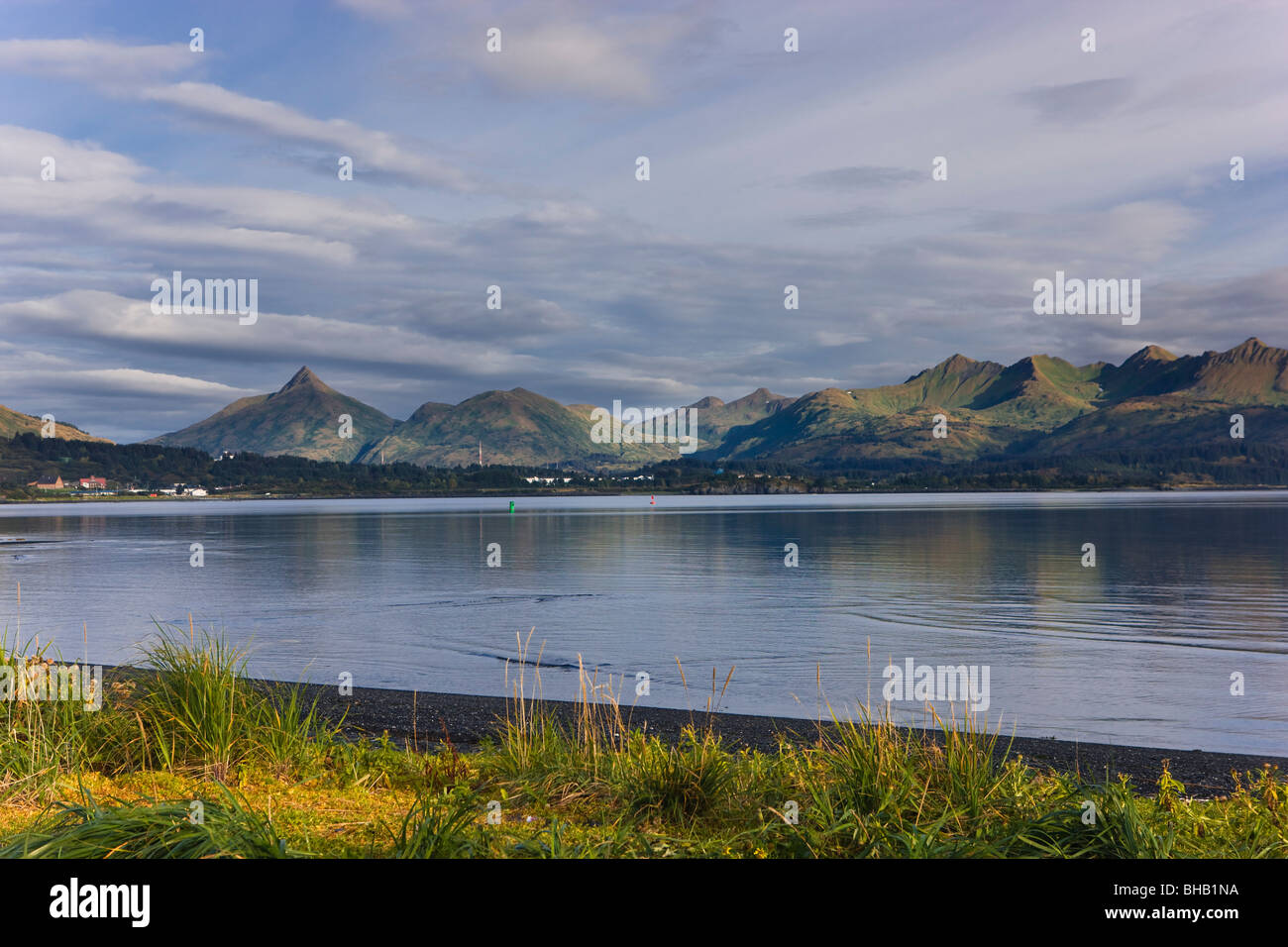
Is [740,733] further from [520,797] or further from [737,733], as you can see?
[520,797]

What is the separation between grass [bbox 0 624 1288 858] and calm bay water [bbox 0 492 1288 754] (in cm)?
1055

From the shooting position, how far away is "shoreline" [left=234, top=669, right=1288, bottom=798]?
15.4 metres

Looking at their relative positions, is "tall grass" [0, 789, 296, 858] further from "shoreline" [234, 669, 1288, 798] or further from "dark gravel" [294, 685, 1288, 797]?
"shoreline" [234, 669, 1288, 798]

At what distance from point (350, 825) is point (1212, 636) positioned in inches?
1266

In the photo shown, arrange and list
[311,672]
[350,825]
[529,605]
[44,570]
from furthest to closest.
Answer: [44,570]
[529,605]
[311,672]
[350,825]

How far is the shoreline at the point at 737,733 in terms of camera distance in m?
15.4

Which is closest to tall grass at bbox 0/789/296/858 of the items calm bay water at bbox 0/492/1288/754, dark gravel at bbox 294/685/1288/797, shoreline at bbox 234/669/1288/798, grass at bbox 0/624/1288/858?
grass at bbox 0/624/1288/858

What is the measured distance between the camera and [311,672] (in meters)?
26.4

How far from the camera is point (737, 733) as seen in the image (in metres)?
18.3

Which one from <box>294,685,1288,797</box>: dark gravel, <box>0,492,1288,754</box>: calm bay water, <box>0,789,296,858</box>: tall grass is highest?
<box>0,789,296,858</box>: tall grass

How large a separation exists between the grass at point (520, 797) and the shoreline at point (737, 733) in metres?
2.06

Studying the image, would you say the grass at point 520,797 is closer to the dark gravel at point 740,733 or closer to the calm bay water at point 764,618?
the dark gravel at point 740,733
